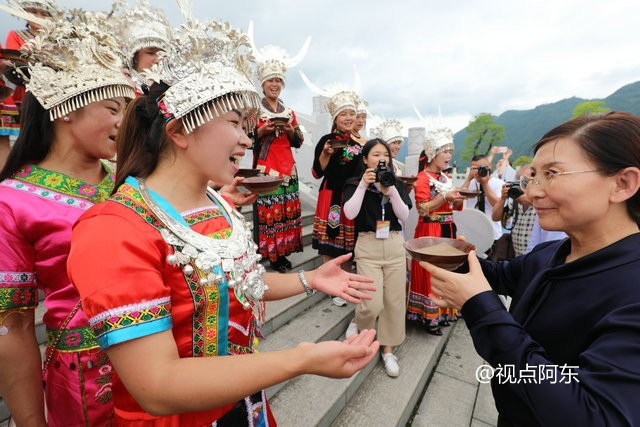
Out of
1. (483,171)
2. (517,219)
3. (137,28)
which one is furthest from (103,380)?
(517,219)

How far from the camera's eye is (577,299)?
3.85ft

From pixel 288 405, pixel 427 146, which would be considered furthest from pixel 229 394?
pixel 427 146

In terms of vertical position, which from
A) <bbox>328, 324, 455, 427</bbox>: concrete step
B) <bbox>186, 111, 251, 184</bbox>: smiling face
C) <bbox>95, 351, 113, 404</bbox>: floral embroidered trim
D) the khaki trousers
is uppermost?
<bbox>186, 111, 251, 184</bbox>: smiling face

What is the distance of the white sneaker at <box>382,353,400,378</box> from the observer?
315cm

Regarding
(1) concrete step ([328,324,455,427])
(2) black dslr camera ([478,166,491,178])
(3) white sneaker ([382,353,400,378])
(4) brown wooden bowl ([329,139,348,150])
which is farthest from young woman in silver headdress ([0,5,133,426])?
(2) black dslr camera ([478,166,491,178])

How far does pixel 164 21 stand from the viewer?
3232 millimetres

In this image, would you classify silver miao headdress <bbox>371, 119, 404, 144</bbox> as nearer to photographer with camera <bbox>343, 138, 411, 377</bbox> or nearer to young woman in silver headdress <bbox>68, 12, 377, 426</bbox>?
photographer with camera <bbox>343, 138, 411, 377</bbox>

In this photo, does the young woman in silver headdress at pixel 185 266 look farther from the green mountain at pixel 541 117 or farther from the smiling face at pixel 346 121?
the green mountain at pixel 541 117

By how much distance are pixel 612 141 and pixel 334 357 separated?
1393 mm

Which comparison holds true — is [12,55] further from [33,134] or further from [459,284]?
[459,284]

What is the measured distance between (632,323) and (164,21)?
4386 mm

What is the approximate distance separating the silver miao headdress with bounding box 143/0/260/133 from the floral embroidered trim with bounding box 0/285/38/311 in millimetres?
978

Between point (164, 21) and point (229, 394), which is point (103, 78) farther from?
point (164, 21)

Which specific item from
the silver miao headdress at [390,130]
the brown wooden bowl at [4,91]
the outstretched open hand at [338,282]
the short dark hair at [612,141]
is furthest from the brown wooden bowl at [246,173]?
the silver miao headdress at [390,130]
